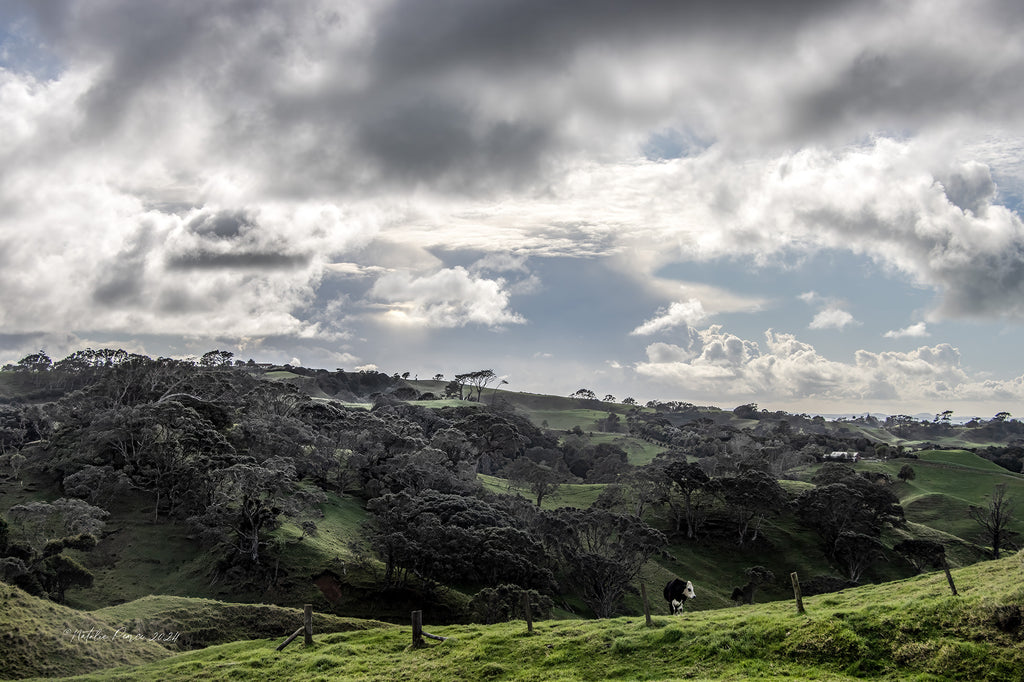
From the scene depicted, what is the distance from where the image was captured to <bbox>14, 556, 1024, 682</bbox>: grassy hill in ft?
55.6

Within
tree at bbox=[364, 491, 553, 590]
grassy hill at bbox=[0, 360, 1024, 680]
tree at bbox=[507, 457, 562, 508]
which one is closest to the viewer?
grassy hill at bbox=[0, 360, 1024, 680]

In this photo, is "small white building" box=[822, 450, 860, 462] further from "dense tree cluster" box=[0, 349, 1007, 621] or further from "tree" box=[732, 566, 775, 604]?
"tree" box=[732, 566, 775, 604]

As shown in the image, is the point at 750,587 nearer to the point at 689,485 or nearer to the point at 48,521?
the point at 689,485

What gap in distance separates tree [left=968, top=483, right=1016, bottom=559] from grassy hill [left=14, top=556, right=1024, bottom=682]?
201 ft

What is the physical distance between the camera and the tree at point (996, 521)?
74.1 metres

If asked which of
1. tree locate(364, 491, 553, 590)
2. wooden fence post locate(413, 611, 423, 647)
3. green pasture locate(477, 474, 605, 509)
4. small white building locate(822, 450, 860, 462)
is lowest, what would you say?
green pasture locate(477, 474, 605, 509)

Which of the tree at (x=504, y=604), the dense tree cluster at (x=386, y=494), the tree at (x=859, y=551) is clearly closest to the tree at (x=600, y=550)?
the dense tree cluster at (x=386, y=494)

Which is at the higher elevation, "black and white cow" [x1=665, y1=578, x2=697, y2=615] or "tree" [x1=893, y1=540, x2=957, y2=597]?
"black and white cow" [x1=665, y1=578, x2=697, y2=615]

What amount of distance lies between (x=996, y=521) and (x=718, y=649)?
3000 inches

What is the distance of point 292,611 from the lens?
37.4 m

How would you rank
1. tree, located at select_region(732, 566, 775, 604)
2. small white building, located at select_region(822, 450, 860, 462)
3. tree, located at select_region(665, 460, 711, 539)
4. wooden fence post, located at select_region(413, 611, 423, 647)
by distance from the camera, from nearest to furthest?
wooden fence post, located at select_region(413, 611, 423, 647) < tree, located at select_region(732, 566, 775, 604) < tree, located at select_region(665, 460, 711, 539) < small white building, located at select_region(822, 450, 860, 462)

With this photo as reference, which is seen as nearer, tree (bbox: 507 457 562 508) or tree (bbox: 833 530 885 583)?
tree (bbox: 833 530 885 583)

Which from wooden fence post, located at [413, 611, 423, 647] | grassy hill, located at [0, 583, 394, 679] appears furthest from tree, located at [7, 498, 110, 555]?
wooden fence post, located at [413, 611, 423, 647]

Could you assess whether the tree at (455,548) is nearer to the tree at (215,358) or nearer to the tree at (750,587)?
the tree at (750,587)
